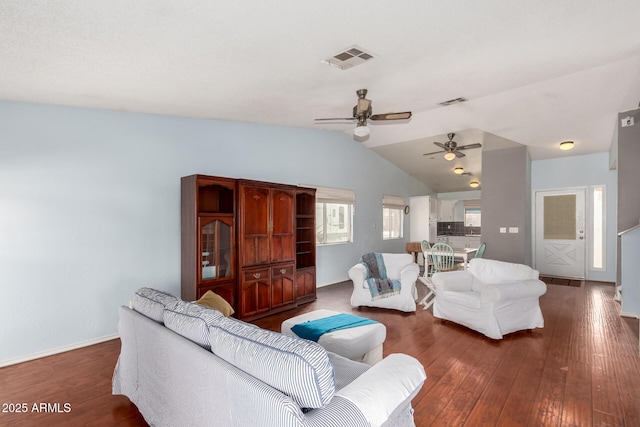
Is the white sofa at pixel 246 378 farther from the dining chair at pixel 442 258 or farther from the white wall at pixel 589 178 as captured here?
the white wall at pixel 589 178

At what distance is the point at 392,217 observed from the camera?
337 inches

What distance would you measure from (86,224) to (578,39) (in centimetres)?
492

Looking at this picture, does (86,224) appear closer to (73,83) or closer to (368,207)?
(73,83)

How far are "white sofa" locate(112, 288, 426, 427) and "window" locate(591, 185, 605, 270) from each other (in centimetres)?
717

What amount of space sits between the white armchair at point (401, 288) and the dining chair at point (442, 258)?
31.7 inches

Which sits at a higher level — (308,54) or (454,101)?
(454,101)

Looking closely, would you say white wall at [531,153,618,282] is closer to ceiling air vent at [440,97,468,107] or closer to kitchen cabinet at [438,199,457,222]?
kitchen cabinet at [438,199,457,222]

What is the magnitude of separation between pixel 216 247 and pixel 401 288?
2570 mm

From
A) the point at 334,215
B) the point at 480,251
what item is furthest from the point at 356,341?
the point at 480,251

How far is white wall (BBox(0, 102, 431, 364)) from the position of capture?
300 centimetres

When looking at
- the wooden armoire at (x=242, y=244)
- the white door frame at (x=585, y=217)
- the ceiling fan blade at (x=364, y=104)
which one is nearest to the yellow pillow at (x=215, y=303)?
the wooden armoire at (x=242, y=244)

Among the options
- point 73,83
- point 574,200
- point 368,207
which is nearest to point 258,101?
point 73,83

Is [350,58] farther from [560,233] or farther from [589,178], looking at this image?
[560,233]

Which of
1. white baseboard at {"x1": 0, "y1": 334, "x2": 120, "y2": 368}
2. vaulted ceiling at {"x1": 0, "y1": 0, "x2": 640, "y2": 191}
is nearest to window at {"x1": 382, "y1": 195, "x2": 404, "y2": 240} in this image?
vaulted ceiling at {"x1": 0, "y1": 0, "x2": 640, "y2": 191}
